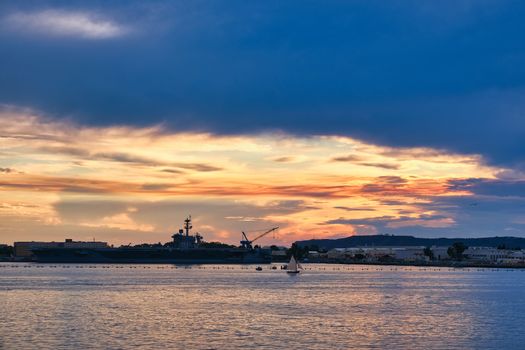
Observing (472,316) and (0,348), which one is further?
(472,316)

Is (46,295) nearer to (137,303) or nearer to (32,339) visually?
(137,303)

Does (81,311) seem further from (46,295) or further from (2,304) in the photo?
(46,295)

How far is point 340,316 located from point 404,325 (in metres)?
8.86

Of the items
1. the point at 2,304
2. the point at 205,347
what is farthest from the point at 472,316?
the point at 2,304

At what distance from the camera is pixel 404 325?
2574 inches

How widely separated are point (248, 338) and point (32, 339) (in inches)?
593

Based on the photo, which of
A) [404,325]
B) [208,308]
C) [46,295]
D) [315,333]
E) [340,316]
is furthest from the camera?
[46,295]

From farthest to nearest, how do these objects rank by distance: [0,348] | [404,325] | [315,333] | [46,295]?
[46,295]
[404,325]
[315,333]
[0,348]

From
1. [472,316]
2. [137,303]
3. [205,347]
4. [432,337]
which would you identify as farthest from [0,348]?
[472,316]

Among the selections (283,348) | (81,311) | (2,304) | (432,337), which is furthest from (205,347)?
(2,304)

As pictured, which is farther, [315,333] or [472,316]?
[472,316]

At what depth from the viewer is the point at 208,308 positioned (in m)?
81.1

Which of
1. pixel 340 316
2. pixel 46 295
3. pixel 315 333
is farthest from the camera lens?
pixel 46 295

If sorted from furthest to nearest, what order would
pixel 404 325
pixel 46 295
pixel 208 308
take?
pixel 46 295 → pixel 208 308 → pixel 404 325
